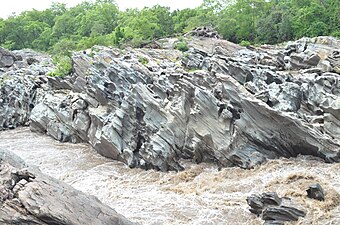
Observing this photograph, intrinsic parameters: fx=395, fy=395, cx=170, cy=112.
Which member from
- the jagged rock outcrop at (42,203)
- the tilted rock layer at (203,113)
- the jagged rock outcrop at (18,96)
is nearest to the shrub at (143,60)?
the tilted rock layer at (203,113)

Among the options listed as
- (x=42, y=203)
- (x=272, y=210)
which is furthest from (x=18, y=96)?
(x=272, y=210)

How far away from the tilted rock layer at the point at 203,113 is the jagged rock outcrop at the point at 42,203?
35.6 ft

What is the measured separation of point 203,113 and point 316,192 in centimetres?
823

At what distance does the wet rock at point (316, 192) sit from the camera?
628 inches

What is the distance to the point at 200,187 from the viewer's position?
1917cm

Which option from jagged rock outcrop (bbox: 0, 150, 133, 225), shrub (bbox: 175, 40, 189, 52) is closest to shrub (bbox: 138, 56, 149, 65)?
shrub (bbox: 175, 40, 189, 52)

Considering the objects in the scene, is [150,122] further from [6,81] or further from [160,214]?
[6,81]

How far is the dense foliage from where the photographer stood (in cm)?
5150

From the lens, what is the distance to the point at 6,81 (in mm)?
40406

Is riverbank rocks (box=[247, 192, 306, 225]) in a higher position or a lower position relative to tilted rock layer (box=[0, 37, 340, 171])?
lower

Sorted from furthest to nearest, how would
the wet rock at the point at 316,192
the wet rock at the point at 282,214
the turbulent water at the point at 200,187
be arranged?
the wet rock at the point at 316,192 < the turbulent water at the point at 200,187 < the wet rock at the point at 282,214

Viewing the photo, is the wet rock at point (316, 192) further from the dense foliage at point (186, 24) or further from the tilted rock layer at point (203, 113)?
the dense foliage at point (186, 24)

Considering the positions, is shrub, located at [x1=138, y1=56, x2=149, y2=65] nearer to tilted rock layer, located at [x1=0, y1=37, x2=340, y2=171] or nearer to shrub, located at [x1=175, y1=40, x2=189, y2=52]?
tilted rock layer, located at [x1=0, y1=37, x2=340, y2=171]

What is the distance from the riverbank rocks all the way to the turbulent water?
0.31m
